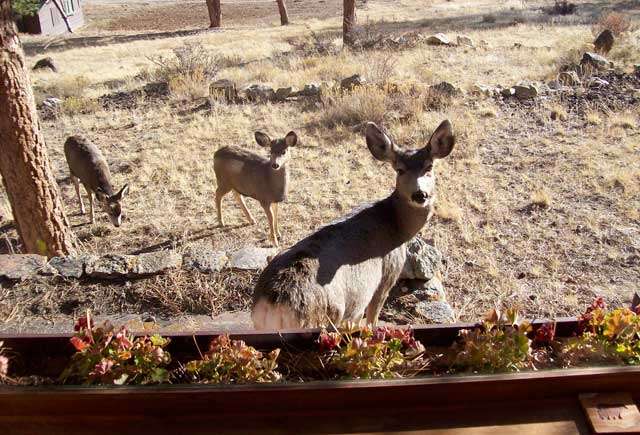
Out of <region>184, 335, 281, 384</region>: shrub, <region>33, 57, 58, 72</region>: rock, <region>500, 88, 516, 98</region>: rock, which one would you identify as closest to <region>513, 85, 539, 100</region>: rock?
<region>500, 88, 516, 98</region>: rock

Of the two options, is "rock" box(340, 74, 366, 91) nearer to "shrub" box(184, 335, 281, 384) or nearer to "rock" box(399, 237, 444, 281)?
"rock" box(399, 237, 444, 281)

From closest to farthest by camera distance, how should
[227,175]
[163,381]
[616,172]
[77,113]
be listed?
[163,381], [227,175], [616,172], [77,113]

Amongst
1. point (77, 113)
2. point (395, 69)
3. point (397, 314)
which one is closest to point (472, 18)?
point (395, 69)

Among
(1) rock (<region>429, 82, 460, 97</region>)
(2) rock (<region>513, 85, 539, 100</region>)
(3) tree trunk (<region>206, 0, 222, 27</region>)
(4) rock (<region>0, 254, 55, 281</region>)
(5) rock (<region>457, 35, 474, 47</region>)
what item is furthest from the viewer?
(3) tree trunk (<region>206, 0, 222, 27</region>)

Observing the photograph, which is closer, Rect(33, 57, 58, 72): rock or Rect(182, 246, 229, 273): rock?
Rect(182, 246, 229, 273): rock

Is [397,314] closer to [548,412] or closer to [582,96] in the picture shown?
[548,412]

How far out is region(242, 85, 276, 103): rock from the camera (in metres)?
12.5

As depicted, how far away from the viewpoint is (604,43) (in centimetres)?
1460

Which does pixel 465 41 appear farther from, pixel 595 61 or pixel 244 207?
pixel 244 207

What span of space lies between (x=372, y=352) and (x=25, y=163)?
5.00 m

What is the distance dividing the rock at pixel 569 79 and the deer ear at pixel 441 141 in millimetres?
9277

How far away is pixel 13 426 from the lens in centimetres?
197

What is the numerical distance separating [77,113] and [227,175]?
6936 mm

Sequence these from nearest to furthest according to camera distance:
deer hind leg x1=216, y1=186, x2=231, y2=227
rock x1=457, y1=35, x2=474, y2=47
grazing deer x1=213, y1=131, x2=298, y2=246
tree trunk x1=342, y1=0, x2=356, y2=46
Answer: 1. grazing deer x1=213, y1=131, x2=298, y2=246
2. deer hind leg x1=216, y1=186, x2=231, y2=227
3. rock x1=457, y1=35, x2=474, y2=47
4. tree trunk x1=342, y1=0, x2=356, y2=46
